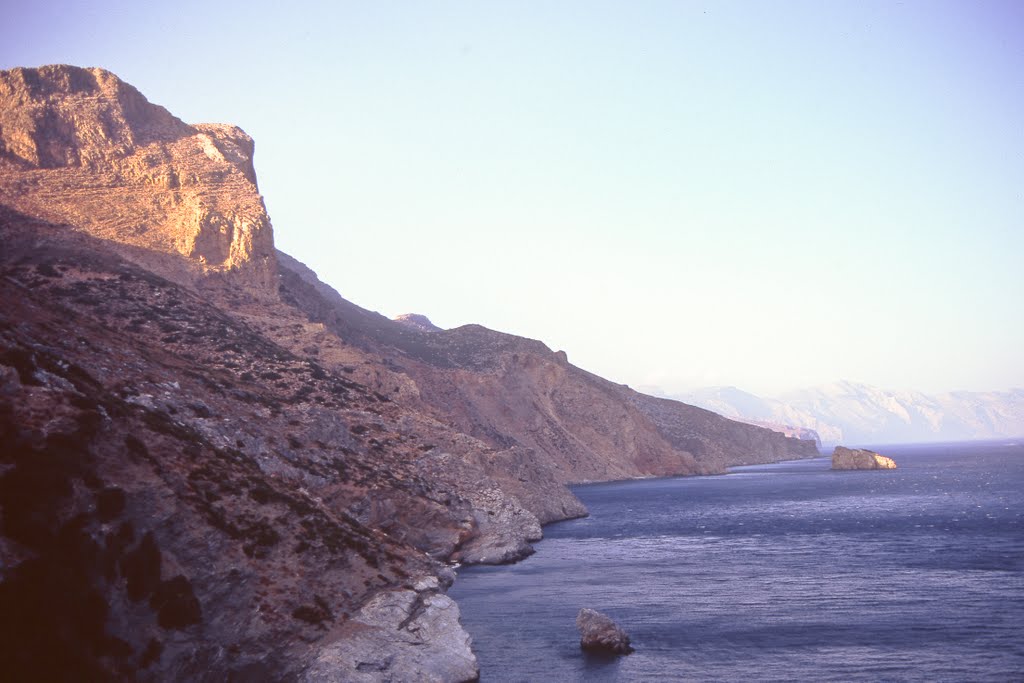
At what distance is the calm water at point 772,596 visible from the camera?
97.2 feet

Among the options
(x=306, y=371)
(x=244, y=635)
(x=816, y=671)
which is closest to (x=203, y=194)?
(x=306, y=371)

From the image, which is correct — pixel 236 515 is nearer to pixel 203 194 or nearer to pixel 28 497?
pixel 28 497

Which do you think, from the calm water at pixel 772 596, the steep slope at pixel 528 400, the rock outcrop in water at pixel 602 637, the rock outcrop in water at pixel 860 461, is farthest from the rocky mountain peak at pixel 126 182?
the rock outcrop in water at pixel 860 461

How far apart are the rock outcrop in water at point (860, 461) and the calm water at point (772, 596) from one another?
8244cm

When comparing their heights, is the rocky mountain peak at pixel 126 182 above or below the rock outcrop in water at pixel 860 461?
above

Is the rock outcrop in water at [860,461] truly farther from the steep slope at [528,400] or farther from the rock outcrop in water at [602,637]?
Answer: the rock outcrop in water at [602,637]

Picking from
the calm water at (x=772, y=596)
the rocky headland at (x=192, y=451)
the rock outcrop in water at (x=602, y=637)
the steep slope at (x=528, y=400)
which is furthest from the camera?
the steep slope at (x=528, y=400)

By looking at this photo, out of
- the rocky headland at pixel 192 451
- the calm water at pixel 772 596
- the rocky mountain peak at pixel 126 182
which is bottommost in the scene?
the calm water at pixel 772 596

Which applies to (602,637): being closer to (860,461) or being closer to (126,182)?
(126,182)

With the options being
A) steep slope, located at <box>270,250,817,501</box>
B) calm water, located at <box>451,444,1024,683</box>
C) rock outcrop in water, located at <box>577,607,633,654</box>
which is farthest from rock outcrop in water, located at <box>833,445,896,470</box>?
rock outcrop in water, located at <box>577,607,633,654</box>

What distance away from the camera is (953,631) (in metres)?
32.6

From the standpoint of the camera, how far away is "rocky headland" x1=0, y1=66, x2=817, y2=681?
22.6 metres

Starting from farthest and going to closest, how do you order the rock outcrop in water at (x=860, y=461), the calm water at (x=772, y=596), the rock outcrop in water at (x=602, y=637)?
the rock outcrop in water at (x=860, y=461) < the rock outcrop in water at (x=602, y=637) < the calm water at (x=772, y=596)

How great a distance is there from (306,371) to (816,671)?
43626 millimetres
